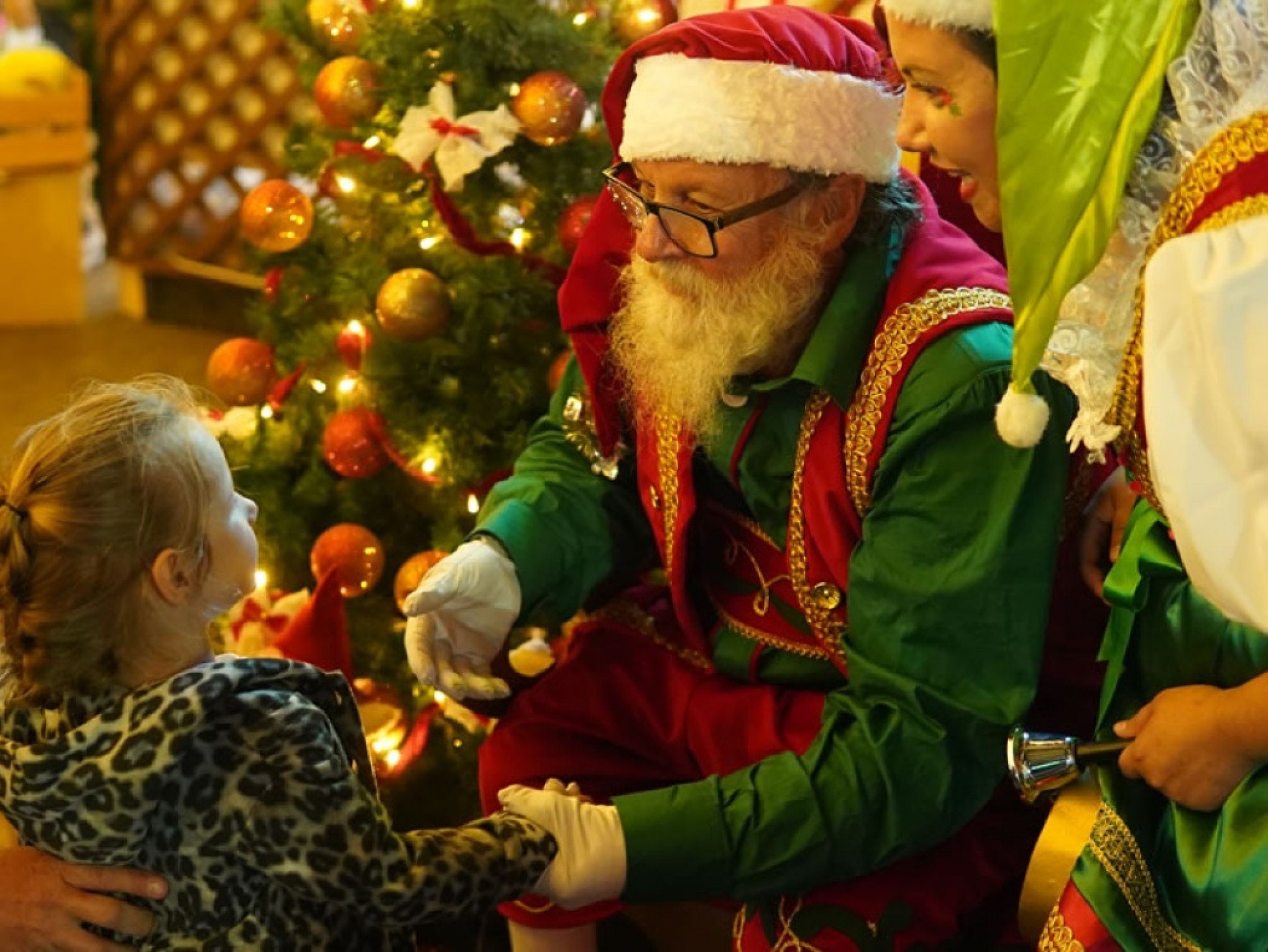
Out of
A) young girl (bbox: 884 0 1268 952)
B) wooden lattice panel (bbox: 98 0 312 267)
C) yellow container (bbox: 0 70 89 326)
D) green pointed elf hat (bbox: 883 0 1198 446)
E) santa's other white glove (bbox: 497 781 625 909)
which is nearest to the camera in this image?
young girl (bbox: 884 0 1268 952)

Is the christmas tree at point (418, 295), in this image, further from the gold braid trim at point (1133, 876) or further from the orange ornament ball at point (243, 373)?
the gold braid trim at point (1133, 876)

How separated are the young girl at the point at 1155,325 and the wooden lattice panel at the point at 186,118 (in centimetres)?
327

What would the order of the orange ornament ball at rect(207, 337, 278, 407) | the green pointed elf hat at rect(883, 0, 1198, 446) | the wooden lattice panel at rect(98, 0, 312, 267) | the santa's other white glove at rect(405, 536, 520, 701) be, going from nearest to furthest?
the green pointed elf hat at rect(883, 0, 1198, 446)
the santa's other white glove at rect(405, 536, 520, 701)
the orange ornament ball at rect(207, 337, 278, 407)
the wooden lattice panel at rect(98, 0, 312, 267)

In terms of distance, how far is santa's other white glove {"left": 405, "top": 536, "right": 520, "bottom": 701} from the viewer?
1.61m

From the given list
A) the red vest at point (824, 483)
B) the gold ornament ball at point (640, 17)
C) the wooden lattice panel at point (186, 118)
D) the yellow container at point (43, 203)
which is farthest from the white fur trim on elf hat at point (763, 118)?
the yellow container at point (43, 203)

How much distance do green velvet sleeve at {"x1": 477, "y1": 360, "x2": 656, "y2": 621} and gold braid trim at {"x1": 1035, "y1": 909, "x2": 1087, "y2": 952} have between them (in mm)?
676

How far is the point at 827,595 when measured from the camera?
60.6 inches

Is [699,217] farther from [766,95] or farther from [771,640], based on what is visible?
[771,640]

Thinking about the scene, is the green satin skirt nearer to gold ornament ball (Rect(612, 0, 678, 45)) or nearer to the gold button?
the gold button

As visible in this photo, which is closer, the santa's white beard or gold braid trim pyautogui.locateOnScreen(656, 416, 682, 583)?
the santa's white beard

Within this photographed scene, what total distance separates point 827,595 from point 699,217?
388 millimetres

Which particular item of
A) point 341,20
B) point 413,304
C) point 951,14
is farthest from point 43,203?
point 951,14

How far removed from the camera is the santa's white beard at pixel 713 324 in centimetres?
155

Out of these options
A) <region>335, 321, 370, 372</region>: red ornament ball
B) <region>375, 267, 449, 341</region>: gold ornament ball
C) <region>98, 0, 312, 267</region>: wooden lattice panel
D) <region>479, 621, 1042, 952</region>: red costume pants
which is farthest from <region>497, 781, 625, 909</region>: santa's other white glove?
<region>98, 0, 312, 267</region>: wooden lattice panel
